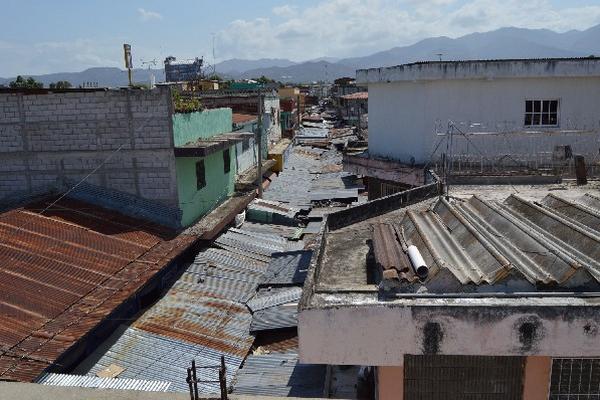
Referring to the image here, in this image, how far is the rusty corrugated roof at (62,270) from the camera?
31.4 ft

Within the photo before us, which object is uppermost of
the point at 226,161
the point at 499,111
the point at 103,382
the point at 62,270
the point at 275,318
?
the point at 499,111

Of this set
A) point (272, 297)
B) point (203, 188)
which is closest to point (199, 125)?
Result: point (203, 188)

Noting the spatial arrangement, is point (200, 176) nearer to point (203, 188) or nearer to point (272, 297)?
point (203, 188)

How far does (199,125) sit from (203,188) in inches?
99.8

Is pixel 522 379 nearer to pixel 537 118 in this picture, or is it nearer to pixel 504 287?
pixel 504 287

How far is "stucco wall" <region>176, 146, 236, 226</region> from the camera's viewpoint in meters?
18.9

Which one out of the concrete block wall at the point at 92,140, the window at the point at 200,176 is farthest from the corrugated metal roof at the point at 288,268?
the window at the point at 200,176

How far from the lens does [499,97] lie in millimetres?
18078

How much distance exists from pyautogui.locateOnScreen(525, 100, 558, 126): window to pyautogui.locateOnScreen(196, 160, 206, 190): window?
40.0 feet

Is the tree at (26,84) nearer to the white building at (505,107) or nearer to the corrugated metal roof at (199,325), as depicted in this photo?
the corrugated metal roof at (199,325)

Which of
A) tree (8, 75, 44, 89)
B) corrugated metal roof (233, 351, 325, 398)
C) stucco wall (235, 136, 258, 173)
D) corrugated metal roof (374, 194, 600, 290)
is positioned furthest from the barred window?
stucco wall (235, 136, 258, 173)

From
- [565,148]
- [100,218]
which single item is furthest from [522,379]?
[100,218]

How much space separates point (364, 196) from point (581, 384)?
71.3 feet

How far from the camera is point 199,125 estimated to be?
69.0ft
